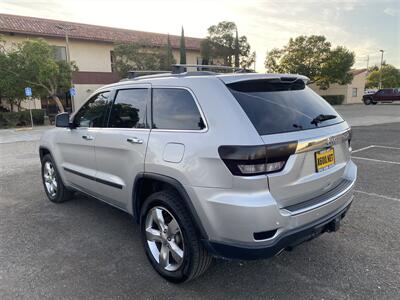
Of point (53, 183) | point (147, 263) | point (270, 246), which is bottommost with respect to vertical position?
point (147, 263)

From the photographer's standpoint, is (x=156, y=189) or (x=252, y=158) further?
(x=156, y=189)

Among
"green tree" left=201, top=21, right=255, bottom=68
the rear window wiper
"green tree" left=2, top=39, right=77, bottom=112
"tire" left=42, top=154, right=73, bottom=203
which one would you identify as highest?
"green tree" left=201, top=21, right=255, bottom=68

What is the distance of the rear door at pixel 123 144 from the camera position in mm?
2977

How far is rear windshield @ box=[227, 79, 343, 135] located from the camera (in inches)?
94.3

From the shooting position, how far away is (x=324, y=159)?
2.59 metres

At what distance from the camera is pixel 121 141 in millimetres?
3156

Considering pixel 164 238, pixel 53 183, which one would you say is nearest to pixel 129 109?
pixel 164 238

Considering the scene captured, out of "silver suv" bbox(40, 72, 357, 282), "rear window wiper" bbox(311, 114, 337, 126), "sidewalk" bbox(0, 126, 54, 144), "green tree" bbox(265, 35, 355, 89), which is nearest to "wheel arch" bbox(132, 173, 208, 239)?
"silver suv" bbox(40, 72, 357, 282)

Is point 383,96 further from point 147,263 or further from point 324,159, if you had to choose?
point 147,263

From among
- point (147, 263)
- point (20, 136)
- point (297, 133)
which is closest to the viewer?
point (297, 133)

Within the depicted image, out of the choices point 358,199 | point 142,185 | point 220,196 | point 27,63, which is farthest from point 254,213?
point 27,63

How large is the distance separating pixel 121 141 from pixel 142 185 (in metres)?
0.52

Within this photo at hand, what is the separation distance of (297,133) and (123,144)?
168cm

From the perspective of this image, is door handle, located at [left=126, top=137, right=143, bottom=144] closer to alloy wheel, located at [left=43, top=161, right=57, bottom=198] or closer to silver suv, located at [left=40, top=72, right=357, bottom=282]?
silver suv, located at [left=40, top=72, right=357, bottom=282]
